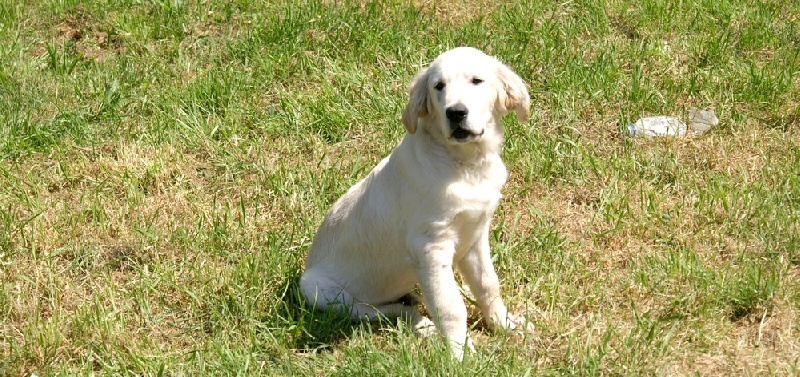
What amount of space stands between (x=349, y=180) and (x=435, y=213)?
5.75ft

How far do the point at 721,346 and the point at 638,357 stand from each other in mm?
433

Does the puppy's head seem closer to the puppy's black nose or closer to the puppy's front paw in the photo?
the puppy's black nose

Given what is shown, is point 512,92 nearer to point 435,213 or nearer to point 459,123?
point 459,123

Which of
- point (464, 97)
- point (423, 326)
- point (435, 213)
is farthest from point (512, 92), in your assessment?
point (423, 326)

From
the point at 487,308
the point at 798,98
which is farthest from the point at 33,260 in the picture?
the point at 798,98

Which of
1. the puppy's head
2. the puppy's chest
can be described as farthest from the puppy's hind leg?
the puppy's head

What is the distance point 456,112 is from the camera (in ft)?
13.6

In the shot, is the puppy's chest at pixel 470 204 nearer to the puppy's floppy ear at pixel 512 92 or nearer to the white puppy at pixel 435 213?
the white puppy at pixel 435 213

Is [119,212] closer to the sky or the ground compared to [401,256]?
closer to the ground

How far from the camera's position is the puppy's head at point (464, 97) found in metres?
4.16

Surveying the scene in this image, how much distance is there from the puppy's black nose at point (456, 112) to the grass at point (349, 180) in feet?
2.97

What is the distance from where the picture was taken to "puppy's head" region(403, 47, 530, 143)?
4160mm

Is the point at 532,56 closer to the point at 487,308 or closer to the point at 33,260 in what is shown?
the point at 487,308

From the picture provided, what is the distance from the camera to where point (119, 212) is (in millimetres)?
5676
